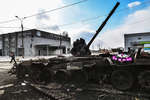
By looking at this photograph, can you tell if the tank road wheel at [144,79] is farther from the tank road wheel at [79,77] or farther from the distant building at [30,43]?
the distant building at [30,43]

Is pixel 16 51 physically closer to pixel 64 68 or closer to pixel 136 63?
pixel 64 68

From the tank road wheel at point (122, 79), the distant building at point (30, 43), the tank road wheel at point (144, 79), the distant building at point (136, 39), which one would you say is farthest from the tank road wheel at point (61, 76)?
the distant building at point (30, 43)

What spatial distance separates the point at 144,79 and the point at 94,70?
2.04 meters

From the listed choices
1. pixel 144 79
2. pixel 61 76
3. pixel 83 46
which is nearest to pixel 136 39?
pixel 83 46

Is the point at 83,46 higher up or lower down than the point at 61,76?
higher up

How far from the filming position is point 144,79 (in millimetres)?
Answer: 4117

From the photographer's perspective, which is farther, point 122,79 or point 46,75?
point 46,75

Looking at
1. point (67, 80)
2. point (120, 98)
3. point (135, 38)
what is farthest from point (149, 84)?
point (135, 38)

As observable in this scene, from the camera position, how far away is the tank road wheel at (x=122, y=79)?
174 inches

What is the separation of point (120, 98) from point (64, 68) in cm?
293

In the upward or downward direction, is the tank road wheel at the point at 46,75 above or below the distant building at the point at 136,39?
below

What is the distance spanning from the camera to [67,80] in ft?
18.7

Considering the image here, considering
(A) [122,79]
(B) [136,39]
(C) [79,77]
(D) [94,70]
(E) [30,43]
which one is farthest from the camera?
(E) [30,43]

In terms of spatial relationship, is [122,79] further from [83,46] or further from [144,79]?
[83,46]
